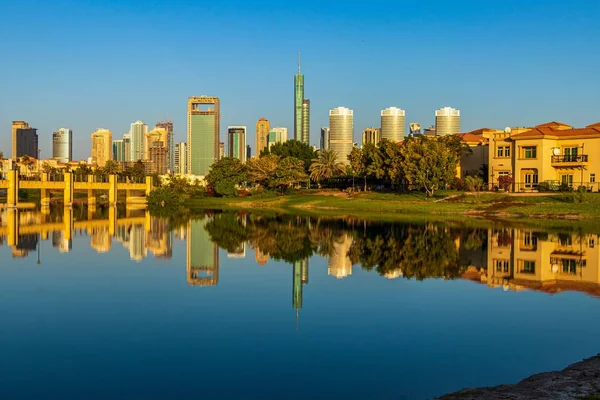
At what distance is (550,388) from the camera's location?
10.9 metres

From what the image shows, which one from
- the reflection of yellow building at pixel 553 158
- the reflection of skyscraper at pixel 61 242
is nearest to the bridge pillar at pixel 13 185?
the reflection of skyscraper at pixel 61 242

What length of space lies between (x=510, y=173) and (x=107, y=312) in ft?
219

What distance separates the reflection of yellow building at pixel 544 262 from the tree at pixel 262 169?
191 ft

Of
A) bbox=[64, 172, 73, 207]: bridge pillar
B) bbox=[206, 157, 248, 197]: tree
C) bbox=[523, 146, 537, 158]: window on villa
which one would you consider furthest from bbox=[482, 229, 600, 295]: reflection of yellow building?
bbox=[64, 172, 73, 207]: bridge pillar

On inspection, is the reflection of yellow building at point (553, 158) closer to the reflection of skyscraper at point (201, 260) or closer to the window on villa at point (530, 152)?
the window on villa at point (530, 152)

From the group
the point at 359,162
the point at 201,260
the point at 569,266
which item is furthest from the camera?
the point at 359,162

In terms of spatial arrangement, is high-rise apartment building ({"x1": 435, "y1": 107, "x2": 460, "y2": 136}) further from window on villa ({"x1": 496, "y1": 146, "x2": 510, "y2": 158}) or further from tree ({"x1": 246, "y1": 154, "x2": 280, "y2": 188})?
window on villa ({"x1": 496, "y1": 146, "x2": 510, "y2": 158})

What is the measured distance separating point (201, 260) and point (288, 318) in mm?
13772

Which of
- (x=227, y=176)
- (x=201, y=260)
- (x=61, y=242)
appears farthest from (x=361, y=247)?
(x=227, y=176)

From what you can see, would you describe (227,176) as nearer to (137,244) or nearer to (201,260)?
(137,244)

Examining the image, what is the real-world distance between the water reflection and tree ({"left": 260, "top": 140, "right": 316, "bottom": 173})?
57304 millimetres

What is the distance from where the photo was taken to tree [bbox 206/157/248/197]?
96.4m

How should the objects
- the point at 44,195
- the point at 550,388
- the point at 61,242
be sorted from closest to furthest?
the point at 550,388 < the point at 61,242 < the point at 44,195

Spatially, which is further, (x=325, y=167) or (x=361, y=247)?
(x=325, y=167)
